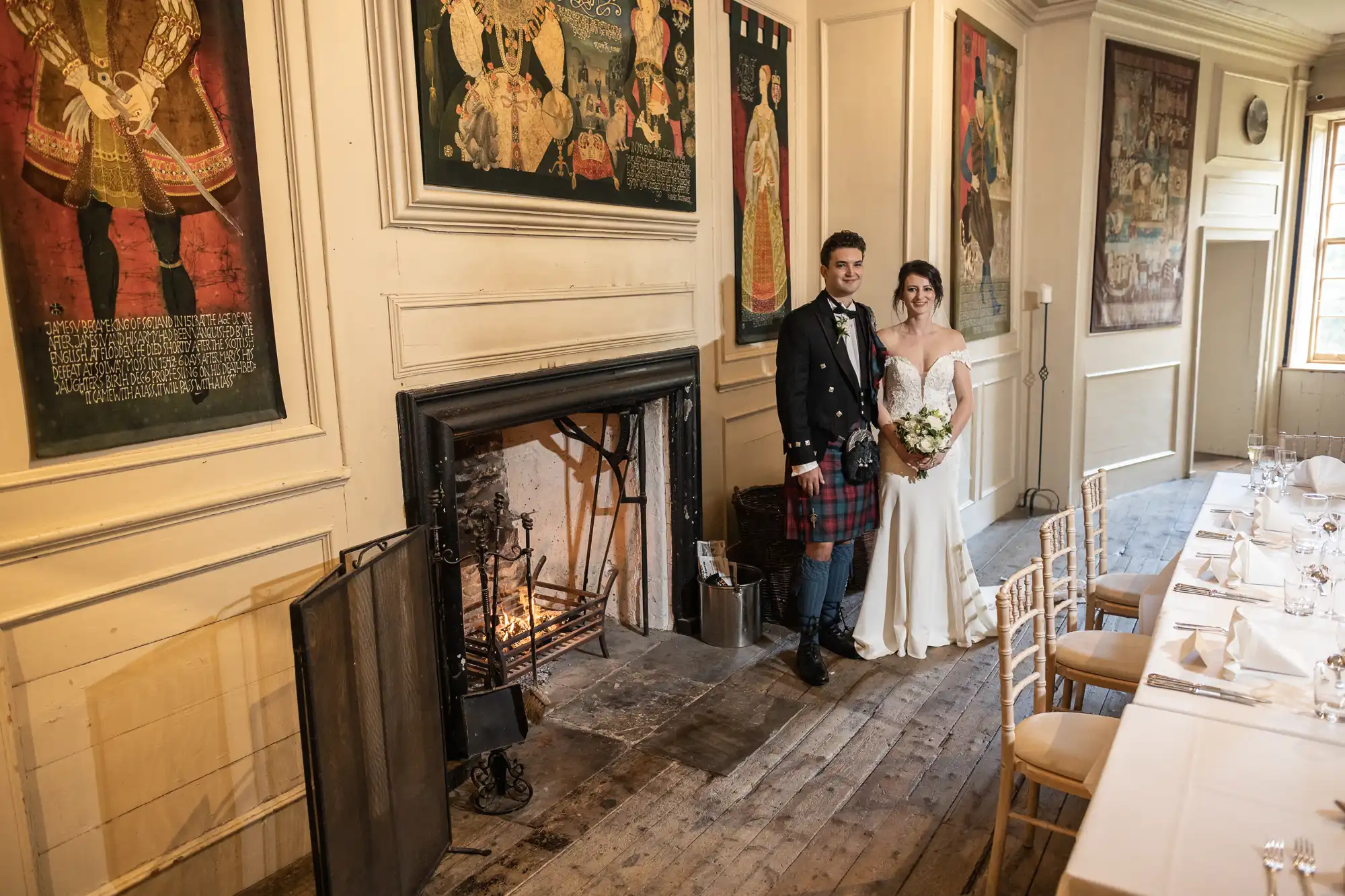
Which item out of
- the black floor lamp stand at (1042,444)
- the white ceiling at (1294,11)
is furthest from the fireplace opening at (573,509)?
the white ceiling at (1294,11)

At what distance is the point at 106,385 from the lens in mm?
2148

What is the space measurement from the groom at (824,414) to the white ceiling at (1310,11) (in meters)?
4.88

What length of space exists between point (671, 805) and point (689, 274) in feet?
7.44

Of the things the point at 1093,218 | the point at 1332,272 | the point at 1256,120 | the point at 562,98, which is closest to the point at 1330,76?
the point at 1256,120

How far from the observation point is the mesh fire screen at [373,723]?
1982 mm

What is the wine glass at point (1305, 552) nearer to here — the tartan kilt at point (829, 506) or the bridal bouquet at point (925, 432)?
the bridal bouquet at point (925, 432)

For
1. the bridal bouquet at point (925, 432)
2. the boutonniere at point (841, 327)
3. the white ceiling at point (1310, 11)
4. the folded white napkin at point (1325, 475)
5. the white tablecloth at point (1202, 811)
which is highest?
the white ceiling at point (1310, 11)

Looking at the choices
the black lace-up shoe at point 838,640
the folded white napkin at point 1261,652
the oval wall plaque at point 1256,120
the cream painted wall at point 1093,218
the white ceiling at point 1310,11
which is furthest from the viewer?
the oval wall plaque at point 1256,120

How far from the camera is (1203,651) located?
7.22ft

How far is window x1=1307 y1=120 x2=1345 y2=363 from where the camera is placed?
762 cm

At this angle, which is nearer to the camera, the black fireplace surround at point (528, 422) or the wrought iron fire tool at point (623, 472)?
the black fireplace surround at point (528, 422)

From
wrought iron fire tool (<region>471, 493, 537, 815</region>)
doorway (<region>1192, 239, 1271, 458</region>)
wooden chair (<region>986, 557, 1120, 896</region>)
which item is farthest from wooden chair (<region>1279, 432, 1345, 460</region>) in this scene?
doorway (<region>1192, 239, 1271, 458</region>)

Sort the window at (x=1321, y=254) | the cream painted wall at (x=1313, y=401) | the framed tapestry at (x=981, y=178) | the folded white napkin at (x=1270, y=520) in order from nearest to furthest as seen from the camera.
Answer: the folded white napkin at (x=1270, y=520) → the framed tapestry at (x=981, y=178) → the window at (x=1321, y=254) → the cream painted wall at (x=1313, y=401)

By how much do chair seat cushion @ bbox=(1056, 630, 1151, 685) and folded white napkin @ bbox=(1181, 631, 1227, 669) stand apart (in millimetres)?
576
